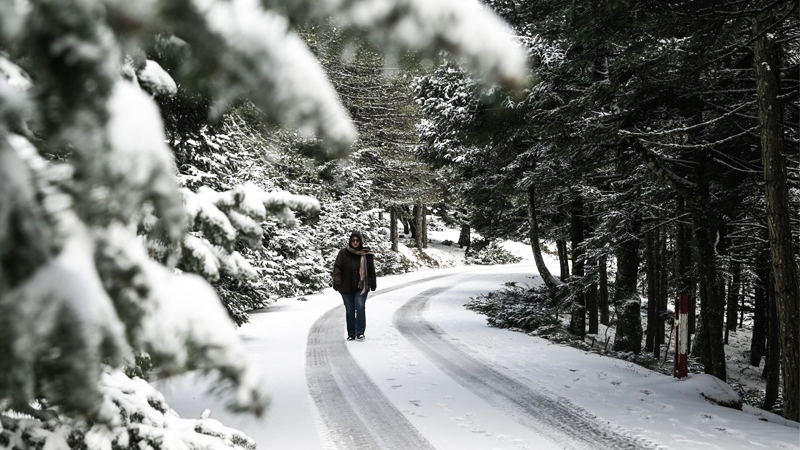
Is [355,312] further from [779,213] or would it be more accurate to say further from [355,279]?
[779,213]

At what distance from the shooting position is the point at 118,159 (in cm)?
64

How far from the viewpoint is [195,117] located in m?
3.26

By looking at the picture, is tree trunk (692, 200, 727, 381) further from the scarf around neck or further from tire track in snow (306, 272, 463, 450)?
tire track in snow (306, 272, 463, 450)

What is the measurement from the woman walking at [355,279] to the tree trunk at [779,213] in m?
6.27

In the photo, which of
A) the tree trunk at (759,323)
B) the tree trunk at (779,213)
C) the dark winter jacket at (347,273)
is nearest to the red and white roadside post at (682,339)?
the tree trunk at (779,213)

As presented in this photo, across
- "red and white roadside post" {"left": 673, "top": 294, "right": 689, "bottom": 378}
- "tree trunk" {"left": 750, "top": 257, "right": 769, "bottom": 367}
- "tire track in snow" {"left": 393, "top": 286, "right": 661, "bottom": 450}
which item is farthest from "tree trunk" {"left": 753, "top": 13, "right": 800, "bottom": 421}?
"tree trunk" {"left": 750, "top": 257, "right": 769, "bottom": 367}

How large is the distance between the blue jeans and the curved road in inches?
18.3

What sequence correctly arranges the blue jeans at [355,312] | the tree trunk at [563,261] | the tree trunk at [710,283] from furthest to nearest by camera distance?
1. the tree trunk at [563,261]
2. the blue jeans at [355,312]
3. the tree trunk at [710,283]

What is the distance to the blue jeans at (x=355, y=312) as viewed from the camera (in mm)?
9203

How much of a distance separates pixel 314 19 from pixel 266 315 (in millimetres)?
12543

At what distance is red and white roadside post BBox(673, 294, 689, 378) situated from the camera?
22.7 ft

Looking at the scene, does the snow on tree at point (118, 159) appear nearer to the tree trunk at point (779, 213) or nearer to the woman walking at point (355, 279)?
the tree trunk at point (779, 213)

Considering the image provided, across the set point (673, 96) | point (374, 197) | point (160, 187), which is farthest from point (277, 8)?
point (374, 197)

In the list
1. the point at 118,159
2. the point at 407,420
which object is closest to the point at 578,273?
the point at 407,420
